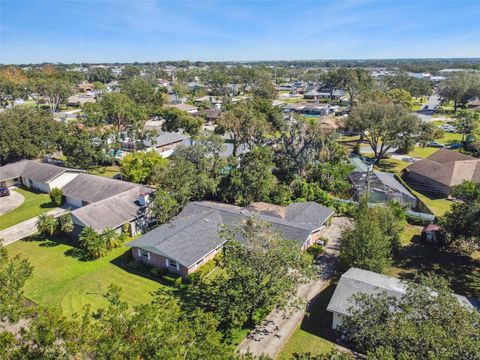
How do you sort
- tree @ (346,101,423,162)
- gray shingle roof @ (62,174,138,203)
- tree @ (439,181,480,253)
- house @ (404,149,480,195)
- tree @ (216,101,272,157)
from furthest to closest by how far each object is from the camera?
tree @ (346,101,423,162)
tree @ (216,101,272,157)
house @ (404,149,480,195)
gray shingle roof @ (62,174,138,203)
tree @ (439,181,480,253)

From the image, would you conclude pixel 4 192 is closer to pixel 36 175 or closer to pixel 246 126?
pixel 36 175

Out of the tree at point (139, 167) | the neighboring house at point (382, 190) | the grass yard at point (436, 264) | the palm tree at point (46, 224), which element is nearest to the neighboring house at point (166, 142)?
the tree at point (139, 167)

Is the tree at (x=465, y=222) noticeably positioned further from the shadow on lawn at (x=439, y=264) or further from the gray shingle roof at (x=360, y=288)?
the gray shingle roof at (x=360, y=288)

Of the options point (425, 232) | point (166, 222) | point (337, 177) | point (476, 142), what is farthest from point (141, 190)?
point (476, 142)

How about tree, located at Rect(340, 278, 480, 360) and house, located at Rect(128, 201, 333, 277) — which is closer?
tree, located at Rect(340, 278, 480, 360)

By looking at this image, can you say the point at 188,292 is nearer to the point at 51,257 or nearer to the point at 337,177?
the point at 51,257

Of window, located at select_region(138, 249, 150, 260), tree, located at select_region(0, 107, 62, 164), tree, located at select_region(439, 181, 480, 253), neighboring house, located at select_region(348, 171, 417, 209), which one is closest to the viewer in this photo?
tree, located at select_region(439, 181, 480, 253)

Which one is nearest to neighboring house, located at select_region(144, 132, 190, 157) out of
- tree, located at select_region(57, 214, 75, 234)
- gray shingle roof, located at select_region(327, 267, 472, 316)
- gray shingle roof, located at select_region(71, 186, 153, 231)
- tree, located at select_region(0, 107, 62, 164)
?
tree, located at select_region(0, 107, 62, 164)

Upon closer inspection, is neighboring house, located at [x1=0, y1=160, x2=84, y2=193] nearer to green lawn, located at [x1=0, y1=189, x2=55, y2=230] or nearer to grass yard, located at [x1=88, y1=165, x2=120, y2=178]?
green lawn, located at [x1=0, y1=189, x2=55, y2=230]
